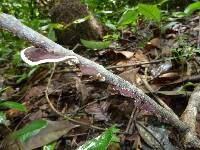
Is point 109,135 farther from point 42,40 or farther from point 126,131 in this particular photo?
point 42,40

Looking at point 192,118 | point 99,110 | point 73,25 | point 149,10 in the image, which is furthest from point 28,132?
point 73,25

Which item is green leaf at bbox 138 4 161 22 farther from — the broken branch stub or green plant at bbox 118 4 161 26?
the broken branch stub

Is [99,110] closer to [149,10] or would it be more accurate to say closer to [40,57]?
[40,57]

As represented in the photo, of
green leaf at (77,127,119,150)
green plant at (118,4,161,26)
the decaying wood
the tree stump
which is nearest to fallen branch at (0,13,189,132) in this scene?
the decaying wood

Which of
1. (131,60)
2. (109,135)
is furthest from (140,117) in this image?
(131,60)

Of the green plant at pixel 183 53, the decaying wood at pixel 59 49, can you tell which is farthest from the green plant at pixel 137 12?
the decaying wood at pixel 59 49

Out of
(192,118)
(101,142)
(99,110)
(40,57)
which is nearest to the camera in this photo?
(40,57)
